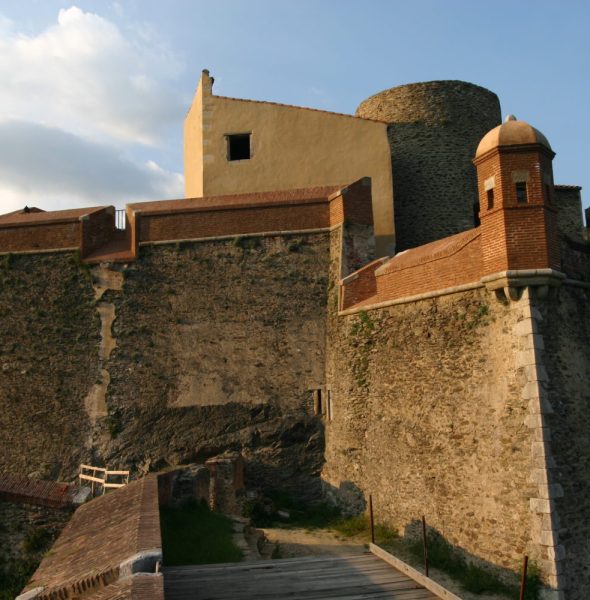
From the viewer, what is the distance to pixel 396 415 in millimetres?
12680

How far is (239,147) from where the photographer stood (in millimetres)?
19438

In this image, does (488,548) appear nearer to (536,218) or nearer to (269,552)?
(269,552)

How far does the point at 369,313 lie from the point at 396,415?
2.21 metres

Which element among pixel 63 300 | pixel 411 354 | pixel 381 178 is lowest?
pixel 411 354

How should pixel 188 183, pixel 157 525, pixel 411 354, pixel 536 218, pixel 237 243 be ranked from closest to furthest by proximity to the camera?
pixel 157 525, pixel 536 218, pixel 411 354, pixel 237 243, pixel 188 183

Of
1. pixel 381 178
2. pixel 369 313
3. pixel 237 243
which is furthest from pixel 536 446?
pixel 381 178

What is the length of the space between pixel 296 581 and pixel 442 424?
4.30 meters

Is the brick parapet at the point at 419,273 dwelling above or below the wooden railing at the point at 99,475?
above

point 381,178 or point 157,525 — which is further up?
point 381,178


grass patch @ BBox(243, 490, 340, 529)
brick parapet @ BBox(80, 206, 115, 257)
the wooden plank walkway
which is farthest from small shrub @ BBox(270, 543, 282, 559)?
brick parapet @ BBox(80, 206, 115, 257)

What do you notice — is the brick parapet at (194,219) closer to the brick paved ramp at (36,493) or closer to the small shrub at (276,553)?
the brick paved ramp at (36,493)

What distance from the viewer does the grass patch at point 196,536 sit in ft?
31.7

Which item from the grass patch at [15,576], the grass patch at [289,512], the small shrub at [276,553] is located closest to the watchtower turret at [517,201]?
the small shrub at [276,553]

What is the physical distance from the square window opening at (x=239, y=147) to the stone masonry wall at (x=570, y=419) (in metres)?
10.9
